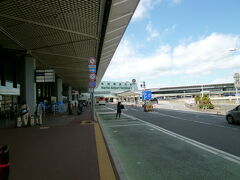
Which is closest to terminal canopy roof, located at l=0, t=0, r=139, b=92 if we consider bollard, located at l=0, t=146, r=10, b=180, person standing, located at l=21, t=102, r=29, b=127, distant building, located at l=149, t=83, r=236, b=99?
person standing, located at l=21, t=102, r=29, b=127

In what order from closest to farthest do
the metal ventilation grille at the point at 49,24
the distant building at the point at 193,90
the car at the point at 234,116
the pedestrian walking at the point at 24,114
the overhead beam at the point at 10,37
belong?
1. the metal ventilation grille at the point at 49,24
2. the overhead beam at the point at 10,37
3. the pedestrian walking at the point at 24,114
4. the car at the point at 234,116
5. the distant building at the point at 193,90

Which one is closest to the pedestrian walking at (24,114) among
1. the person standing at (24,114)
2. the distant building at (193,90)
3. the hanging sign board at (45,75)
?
the person standing at (24,114)

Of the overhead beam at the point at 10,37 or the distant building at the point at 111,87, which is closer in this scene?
the overhead beam at the point at 10,37

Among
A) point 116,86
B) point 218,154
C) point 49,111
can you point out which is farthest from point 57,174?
point 116,86

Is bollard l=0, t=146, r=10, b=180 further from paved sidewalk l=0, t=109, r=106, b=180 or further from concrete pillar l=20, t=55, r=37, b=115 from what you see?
concrete pillar l=20, t=55, r=37, b=115

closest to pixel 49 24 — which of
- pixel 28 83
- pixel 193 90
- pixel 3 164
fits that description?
pixel 28 83

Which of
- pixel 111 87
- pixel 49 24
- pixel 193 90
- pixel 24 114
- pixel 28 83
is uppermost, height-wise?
pixel 111 87

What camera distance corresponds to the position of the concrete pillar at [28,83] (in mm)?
12211

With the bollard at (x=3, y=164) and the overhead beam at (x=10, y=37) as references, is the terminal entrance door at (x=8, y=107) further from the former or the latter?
the bollard at (x=3, y=164)

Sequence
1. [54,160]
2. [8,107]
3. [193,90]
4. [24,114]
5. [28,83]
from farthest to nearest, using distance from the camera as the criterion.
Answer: [193,90] < [8,107] < [28,83] < [24,114] < [54,160]

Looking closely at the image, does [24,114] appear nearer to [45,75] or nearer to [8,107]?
[45,75]

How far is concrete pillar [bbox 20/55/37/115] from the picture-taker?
40.1ft

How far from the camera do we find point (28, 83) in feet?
40.4

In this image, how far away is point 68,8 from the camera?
277 inches
